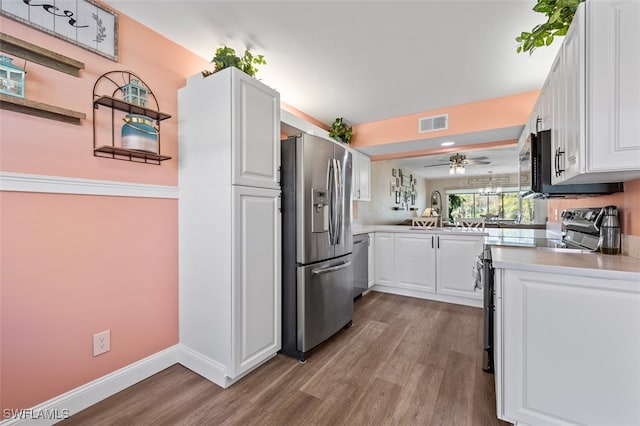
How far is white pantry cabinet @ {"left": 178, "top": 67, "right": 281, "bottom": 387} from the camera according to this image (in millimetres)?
1852

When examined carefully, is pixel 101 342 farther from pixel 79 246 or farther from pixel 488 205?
pixel 488 205

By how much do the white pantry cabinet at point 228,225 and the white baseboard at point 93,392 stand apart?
0.55 ft

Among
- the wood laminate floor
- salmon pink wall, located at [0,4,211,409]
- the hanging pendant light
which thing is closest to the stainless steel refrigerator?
the wood laminate floor

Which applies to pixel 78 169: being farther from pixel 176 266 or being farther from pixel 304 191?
pixel 304 191

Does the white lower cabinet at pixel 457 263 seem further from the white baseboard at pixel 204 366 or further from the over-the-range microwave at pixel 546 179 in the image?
the white baseboard at pixel 204 366

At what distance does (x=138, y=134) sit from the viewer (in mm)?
1791

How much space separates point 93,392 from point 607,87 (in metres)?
3.15

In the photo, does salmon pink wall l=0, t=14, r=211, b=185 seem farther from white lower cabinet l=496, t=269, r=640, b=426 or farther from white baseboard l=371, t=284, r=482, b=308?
white baseboard l=371, t=284, r=482, b=308

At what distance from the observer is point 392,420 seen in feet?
5.12

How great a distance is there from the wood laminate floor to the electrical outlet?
30 cm

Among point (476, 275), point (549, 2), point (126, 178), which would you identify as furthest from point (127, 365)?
point (549, 2)

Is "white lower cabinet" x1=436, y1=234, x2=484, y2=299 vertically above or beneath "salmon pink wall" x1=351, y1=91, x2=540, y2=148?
beneath

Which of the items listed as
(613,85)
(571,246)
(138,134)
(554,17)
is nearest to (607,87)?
(613,85)

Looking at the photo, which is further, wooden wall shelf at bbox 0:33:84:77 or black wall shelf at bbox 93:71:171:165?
black wall shelf at bbox 93:71:171:165
